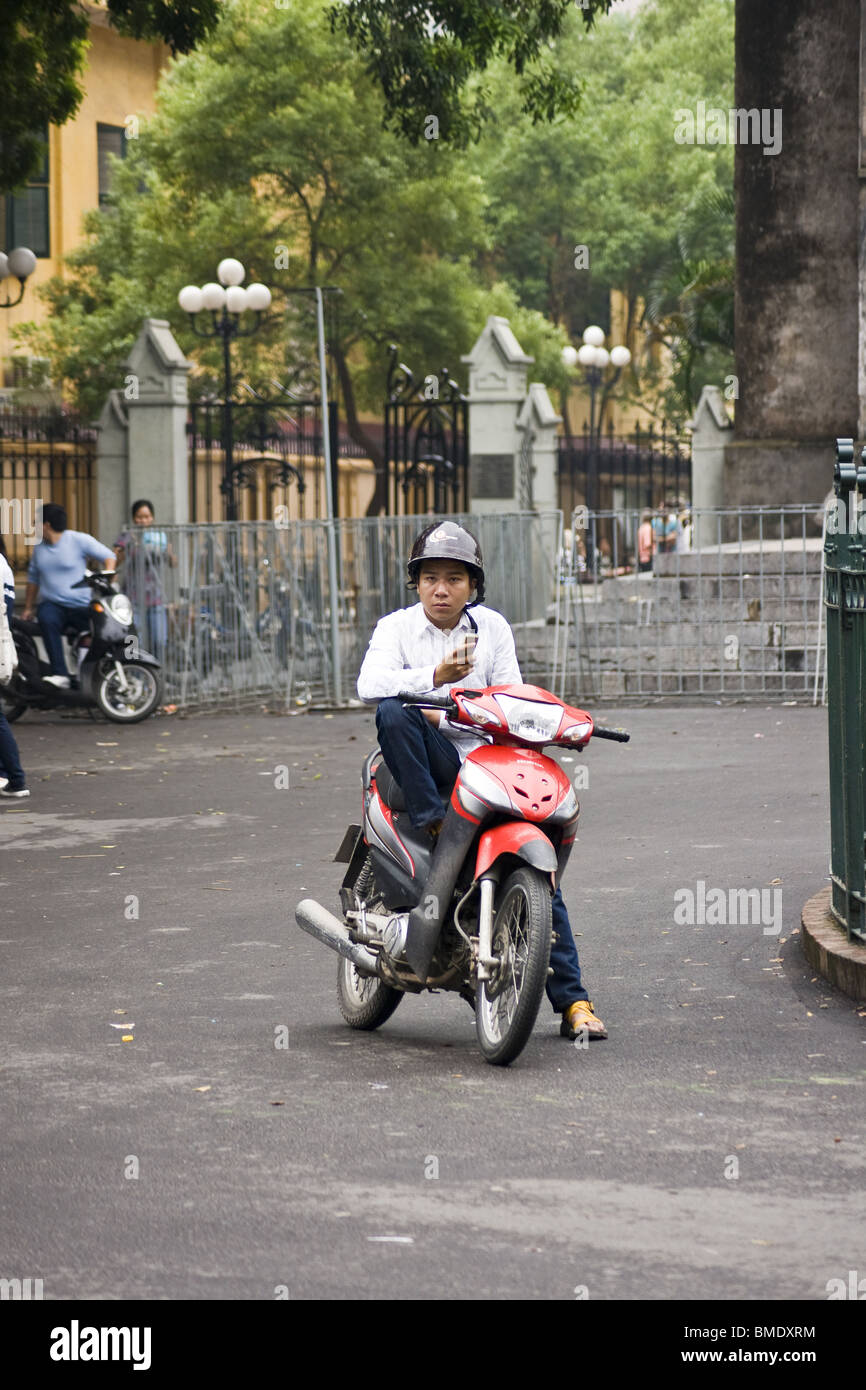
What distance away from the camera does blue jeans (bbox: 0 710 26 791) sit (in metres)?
12.6

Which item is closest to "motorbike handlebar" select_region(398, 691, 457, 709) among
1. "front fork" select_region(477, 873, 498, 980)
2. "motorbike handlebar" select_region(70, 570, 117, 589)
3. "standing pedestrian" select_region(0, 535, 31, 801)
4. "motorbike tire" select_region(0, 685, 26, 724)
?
"front fork" select_region(477, 873, 498, 980)

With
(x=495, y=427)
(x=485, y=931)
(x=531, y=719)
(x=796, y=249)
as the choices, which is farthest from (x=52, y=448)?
(x=485, y=931)

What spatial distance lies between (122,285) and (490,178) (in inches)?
720

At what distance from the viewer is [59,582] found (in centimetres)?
1736

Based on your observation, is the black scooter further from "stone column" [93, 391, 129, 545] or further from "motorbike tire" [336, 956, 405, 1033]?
"motorbike tire" [336, 956, 405, 1033]

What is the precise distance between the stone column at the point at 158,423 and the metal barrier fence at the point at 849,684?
1519 centimetres

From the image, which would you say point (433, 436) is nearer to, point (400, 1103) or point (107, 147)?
point (400, 1103)

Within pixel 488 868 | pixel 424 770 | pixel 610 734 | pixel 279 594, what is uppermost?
pixel 279 594

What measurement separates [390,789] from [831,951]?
1707 millimetres
